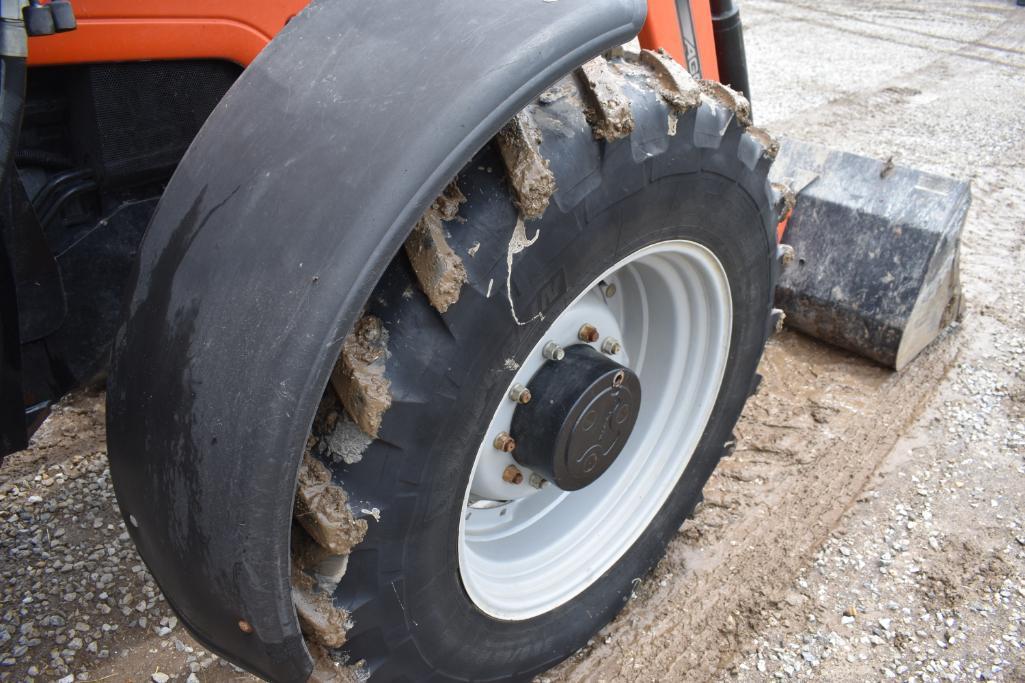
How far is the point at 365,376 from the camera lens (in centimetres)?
109

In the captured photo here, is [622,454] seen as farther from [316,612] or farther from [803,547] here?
[316,612]

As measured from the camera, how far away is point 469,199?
1.15m

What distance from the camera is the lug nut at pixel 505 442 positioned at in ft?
4.93

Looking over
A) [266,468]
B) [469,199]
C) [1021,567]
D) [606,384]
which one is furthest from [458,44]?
[1021,567]

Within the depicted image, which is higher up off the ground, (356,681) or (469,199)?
(469,199)

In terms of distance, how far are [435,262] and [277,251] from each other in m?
0.19

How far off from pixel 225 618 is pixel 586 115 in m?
0.85

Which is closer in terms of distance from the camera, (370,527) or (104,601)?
(370,527)

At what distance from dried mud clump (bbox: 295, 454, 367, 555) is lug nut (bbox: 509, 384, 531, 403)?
1.41 ft

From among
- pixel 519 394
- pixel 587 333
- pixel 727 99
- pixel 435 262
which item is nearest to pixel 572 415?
pixel 519 394

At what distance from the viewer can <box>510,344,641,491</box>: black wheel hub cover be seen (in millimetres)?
1483

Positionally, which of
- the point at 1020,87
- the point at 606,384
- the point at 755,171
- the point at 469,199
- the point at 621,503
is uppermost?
the point at 469,199

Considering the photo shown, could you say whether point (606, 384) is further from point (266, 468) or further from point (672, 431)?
point (266, 468)

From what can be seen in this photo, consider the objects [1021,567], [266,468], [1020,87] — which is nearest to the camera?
[266,468]
